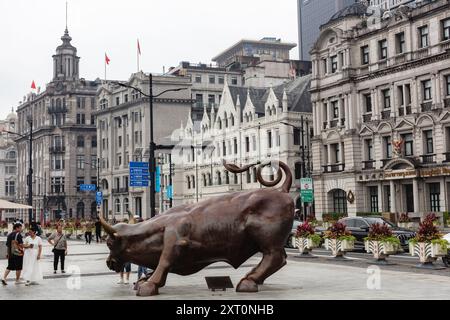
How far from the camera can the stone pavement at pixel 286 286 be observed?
47.9ft

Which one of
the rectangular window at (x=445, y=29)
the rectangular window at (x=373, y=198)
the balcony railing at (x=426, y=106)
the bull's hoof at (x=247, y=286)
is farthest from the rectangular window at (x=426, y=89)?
the bull's hoof at (x=247, y=286)

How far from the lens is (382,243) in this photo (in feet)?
78.0

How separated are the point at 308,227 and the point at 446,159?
24.1m

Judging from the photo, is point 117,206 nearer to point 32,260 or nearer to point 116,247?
point 32,260

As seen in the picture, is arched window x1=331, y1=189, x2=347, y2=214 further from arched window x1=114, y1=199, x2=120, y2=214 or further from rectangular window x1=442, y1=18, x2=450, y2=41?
arched window x1=114, y1=199, x2=120, y2=214

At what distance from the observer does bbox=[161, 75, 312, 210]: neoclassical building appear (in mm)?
66875

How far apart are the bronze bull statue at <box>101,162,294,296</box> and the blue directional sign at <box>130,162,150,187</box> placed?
17.9 m

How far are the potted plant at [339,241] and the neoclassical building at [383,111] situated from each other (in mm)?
24462

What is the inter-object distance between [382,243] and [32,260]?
40.9ft

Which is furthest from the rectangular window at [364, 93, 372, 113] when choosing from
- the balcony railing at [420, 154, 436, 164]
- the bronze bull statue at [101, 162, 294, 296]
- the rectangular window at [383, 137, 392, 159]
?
the bronze bull statue at [101, 162, 294, 296]

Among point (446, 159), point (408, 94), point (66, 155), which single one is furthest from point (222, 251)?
point (66, 155)

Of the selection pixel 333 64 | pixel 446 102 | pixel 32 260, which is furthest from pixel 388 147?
pixel 32 260
